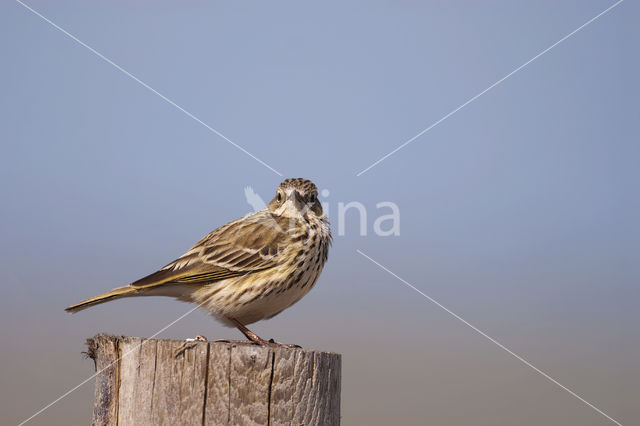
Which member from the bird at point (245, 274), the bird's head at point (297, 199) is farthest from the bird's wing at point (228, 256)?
the bird's head at point (297, 199)

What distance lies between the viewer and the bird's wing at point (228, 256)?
6770 millimetres

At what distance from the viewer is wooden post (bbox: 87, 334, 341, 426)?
4.41m

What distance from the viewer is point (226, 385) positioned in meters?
4.42

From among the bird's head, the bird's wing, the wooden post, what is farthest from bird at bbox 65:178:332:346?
the wooden post

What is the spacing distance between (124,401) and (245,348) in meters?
1.05

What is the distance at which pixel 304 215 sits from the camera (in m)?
7.74

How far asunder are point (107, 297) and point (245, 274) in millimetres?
1411

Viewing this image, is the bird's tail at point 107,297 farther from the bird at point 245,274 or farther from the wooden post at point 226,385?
the wooden post at point 226,385

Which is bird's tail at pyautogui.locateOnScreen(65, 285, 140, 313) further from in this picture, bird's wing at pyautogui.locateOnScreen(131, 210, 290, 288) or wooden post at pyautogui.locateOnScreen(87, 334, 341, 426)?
wooden post at pyautogui.locateOnScreen(87, 334, 341, 426)

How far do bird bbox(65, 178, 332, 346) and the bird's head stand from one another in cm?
30

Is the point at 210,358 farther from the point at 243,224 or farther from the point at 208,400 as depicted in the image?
the point at 243,224

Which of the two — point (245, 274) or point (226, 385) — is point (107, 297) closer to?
point (245, 274)

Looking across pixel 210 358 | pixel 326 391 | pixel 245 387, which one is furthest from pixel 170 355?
pixel 326 391

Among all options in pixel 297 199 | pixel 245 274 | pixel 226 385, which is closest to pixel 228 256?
pixel 245 274
